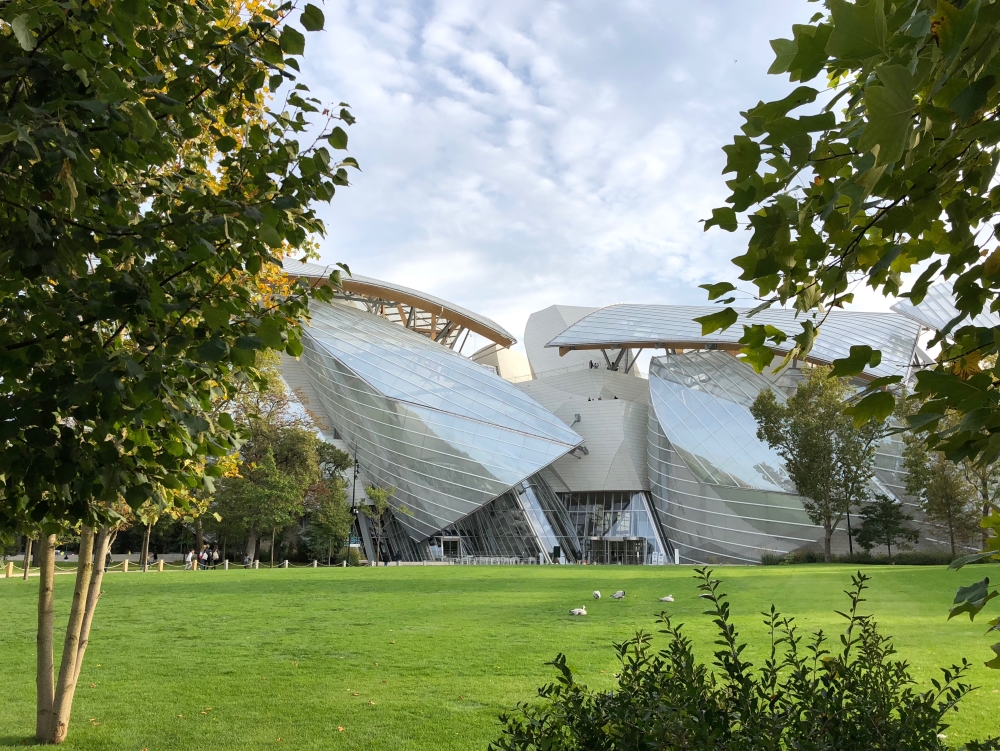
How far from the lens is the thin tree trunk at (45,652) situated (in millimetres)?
6695

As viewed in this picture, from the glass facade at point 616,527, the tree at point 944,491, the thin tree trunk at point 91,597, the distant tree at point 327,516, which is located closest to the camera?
the thin tree trunk at point 91,597

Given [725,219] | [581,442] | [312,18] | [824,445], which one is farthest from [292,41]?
[581,442]

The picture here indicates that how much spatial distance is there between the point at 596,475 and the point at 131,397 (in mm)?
52054

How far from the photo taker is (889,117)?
1191mm

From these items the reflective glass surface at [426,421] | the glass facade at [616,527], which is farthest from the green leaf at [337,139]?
the glass facade at [616,527]

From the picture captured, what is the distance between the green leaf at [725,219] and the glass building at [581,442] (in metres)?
39.6

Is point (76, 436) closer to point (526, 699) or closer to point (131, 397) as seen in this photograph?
point (131, 397)

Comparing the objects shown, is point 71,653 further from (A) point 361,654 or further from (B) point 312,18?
(B) point 312,18

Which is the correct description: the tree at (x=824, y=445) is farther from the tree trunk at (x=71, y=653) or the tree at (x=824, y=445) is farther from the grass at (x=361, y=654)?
the tree trunk at (x=71, y=653)

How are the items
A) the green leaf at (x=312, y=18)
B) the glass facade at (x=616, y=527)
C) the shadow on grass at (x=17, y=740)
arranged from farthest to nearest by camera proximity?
the glass facade at (x=616, y=527)
the shadow on grass at (x=17, y=740)
the green leaf at (x=312, y=18)

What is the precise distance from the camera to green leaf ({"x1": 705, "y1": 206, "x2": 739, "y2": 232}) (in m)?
1.94

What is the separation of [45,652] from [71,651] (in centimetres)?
22

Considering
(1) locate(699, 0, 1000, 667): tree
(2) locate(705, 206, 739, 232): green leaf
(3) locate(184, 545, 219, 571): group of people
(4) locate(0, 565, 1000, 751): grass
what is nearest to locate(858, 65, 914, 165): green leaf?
(1) locate(699, 0, 1000, 667): tree

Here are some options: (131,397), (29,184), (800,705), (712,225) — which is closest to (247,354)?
(131,397)
